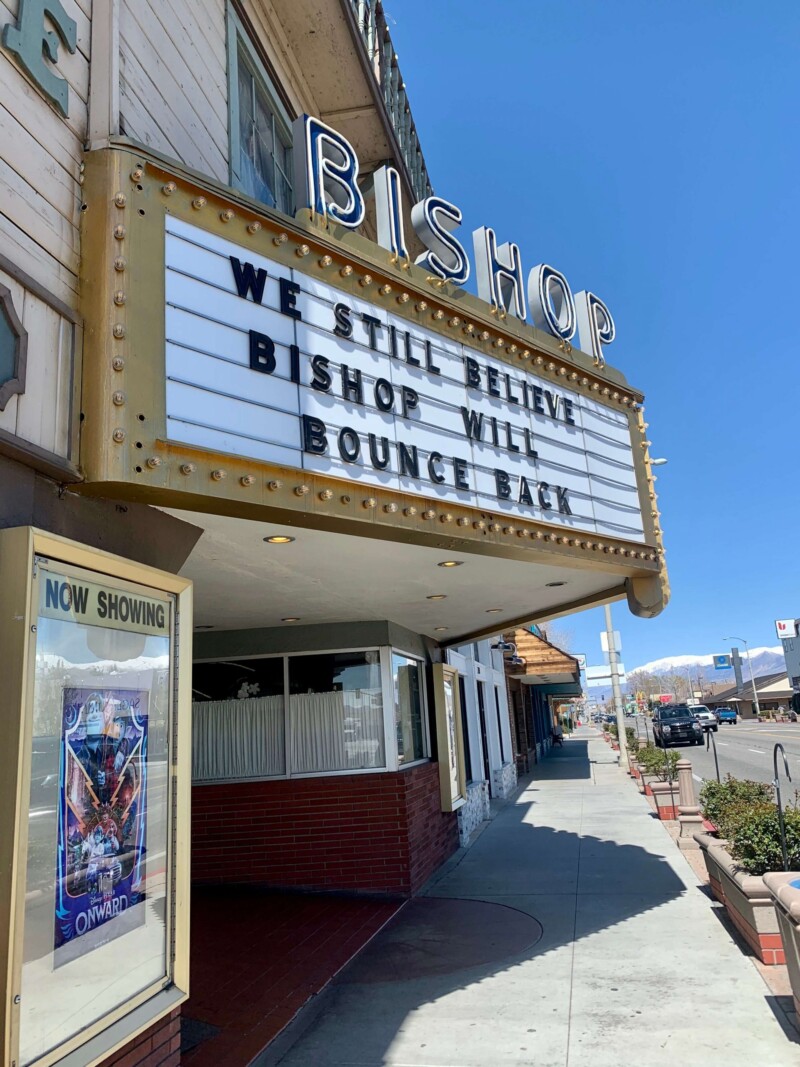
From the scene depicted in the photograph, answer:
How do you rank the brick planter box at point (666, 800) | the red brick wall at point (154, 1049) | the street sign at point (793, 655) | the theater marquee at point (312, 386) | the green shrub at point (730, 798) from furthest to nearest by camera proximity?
the street sign at point (793, 655) → the brick planter box at point (666, 800) → the green shrub at point (730, 798) → the theater marquee at point (312, 386) → the red brick wall at point (154, 1049)

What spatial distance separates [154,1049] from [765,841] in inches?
192

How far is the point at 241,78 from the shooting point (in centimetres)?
716

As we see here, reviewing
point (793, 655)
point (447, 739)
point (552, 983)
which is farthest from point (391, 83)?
point (793, 655)

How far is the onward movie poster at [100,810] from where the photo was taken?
3285mm

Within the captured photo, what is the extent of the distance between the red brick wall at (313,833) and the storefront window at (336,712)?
23 cm

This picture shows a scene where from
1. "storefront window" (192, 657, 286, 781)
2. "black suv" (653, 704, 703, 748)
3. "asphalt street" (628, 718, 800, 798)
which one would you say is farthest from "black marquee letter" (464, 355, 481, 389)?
"black suv" (653, 704, 703, 748)

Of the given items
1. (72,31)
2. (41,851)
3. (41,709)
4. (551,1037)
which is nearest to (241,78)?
(72,31)

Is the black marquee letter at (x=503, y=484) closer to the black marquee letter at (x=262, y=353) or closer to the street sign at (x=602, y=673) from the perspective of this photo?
the black marquee letter at (x=262, y=353)

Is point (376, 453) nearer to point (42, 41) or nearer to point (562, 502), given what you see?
point (562, 502)

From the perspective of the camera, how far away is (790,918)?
4.73 m

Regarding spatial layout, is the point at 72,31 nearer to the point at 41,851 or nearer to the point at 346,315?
the point at 346,315

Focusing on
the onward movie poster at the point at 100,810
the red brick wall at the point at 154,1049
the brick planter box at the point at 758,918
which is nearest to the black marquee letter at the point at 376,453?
the onward movie poster at the point at 100,810

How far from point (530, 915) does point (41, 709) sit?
6.34 metres

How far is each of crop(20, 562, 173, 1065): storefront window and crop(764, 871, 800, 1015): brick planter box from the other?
3.52 metres
